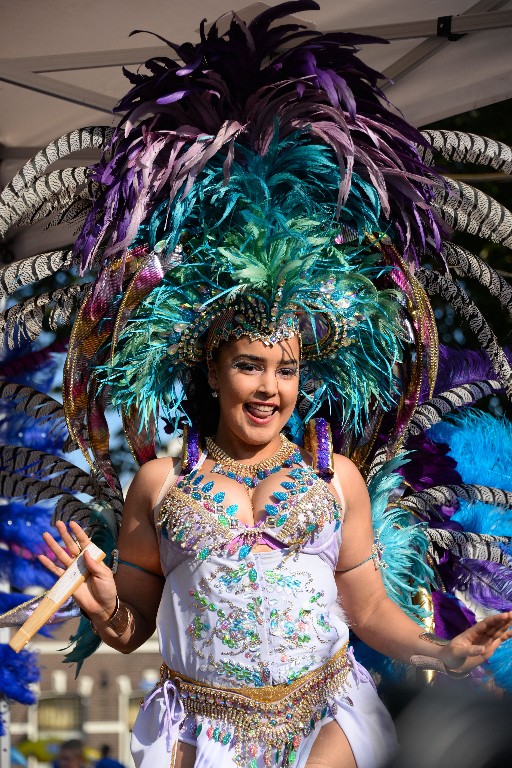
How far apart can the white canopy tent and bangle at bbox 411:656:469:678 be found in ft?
6.20

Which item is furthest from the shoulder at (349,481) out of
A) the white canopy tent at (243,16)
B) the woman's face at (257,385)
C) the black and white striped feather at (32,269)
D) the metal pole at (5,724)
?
the metal pole at (5,724)

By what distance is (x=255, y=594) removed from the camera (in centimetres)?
244

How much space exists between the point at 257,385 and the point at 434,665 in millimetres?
795

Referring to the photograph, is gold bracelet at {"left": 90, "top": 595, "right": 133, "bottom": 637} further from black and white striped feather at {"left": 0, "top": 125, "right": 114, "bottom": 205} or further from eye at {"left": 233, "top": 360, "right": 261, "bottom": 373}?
black and white striped feather at {"left": 0, "top": 125, "right": 114, "bottom": 205}

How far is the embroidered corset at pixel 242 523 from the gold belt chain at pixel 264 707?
0.31 metres

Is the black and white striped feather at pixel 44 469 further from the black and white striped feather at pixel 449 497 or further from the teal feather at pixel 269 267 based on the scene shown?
the black and white striped feather at pixel 449 497

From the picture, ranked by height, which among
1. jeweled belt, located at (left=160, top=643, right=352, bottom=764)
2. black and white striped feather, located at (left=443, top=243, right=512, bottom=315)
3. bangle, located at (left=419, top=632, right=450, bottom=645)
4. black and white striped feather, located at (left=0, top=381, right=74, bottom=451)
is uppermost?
black and white striped feather, located at (left=443, top=243, right=512, bottom=315)

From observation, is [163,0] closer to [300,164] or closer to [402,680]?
[300,164]

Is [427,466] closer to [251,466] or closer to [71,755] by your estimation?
[251,466]

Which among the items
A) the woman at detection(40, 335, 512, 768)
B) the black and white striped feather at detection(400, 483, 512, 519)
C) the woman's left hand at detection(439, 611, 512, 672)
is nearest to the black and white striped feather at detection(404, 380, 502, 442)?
the black and white striped feather at detection(400, 483, 512, 519)

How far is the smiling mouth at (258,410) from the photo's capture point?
2566mm

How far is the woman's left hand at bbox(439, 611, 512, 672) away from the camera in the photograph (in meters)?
2.34

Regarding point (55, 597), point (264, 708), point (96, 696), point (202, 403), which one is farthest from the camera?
point (96, 696)

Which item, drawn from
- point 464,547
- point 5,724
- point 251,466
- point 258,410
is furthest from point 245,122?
point 5,724
